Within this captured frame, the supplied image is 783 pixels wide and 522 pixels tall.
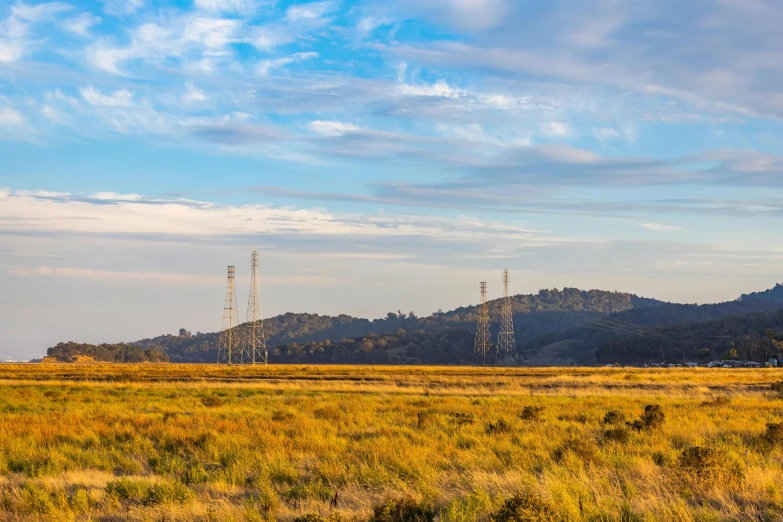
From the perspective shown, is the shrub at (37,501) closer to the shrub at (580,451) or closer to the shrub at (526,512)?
the shrub at (526,512)

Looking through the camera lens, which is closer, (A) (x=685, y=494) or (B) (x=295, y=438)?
(A) (x=685, y=494)

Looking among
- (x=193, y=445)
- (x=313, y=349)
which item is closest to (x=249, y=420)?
(x=193, y=445)

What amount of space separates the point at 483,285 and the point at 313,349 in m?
80.4

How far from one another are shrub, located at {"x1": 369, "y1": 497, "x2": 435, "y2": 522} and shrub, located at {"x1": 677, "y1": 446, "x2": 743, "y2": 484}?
219 inches

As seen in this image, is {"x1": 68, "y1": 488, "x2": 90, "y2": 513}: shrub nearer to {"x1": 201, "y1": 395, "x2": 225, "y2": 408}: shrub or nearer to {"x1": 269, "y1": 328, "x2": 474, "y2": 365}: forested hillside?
{"x1": 201, "y1": 395, "x2": 225, "y2": 408}: shrub

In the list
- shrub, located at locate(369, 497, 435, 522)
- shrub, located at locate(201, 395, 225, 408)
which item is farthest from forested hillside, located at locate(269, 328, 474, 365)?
shrub, located at locate(369, 497, 435, 522)

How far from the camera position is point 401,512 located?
34.3 ft

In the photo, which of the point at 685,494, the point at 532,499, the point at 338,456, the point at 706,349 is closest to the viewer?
the point at 532,499

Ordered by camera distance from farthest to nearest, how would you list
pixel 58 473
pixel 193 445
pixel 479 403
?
pixel 479 403, pixel 193 445, pixel 58 473

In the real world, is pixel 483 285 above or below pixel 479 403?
above

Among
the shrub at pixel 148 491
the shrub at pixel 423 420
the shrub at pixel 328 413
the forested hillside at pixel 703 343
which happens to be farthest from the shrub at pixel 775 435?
the forested hillside at pixel 703 343

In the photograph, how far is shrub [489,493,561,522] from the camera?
958 centimetres

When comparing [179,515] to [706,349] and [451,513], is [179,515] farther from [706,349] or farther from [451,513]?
[706,349]

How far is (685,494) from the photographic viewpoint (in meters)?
12.2
